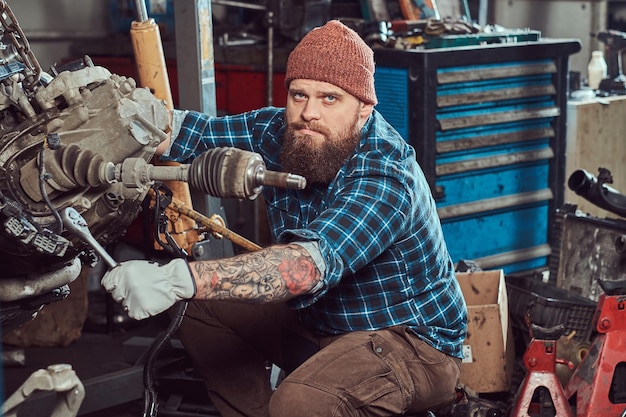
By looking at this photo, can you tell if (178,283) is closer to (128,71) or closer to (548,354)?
(548,354)

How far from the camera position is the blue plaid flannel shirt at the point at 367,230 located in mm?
2020

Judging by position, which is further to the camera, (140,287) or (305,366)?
(305,366)

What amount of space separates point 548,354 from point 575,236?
3.26 feet

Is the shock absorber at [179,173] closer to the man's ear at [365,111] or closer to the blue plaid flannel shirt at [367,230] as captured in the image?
the blue plaid flannel shirt at [367,230]

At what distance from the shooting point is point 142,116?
1.94 m

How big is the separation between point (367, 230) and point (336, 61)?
45cm

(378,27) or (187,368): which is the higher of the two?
(378,27)

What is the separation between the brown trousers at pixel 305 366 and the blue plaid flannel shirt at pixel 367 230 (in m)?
0.06

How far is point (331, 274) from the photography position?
195cm

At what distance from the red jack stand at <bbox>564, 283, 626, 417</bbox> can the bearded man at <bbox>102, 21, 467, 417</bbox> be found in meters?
0.50

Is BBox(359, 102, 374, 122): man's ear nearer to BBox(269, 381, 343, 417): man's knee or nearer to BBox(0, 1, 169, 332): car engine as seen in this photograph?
BBox(0, 1, 169, 332): car engine

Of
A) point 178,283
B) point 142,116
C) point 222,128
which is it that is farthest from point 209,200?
point 178,283

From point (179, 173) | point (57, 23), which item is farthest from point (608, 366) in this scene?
point (57, 23)

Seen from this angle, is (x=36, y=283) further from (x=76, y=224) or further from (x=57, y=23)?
(x=57, y=23)
